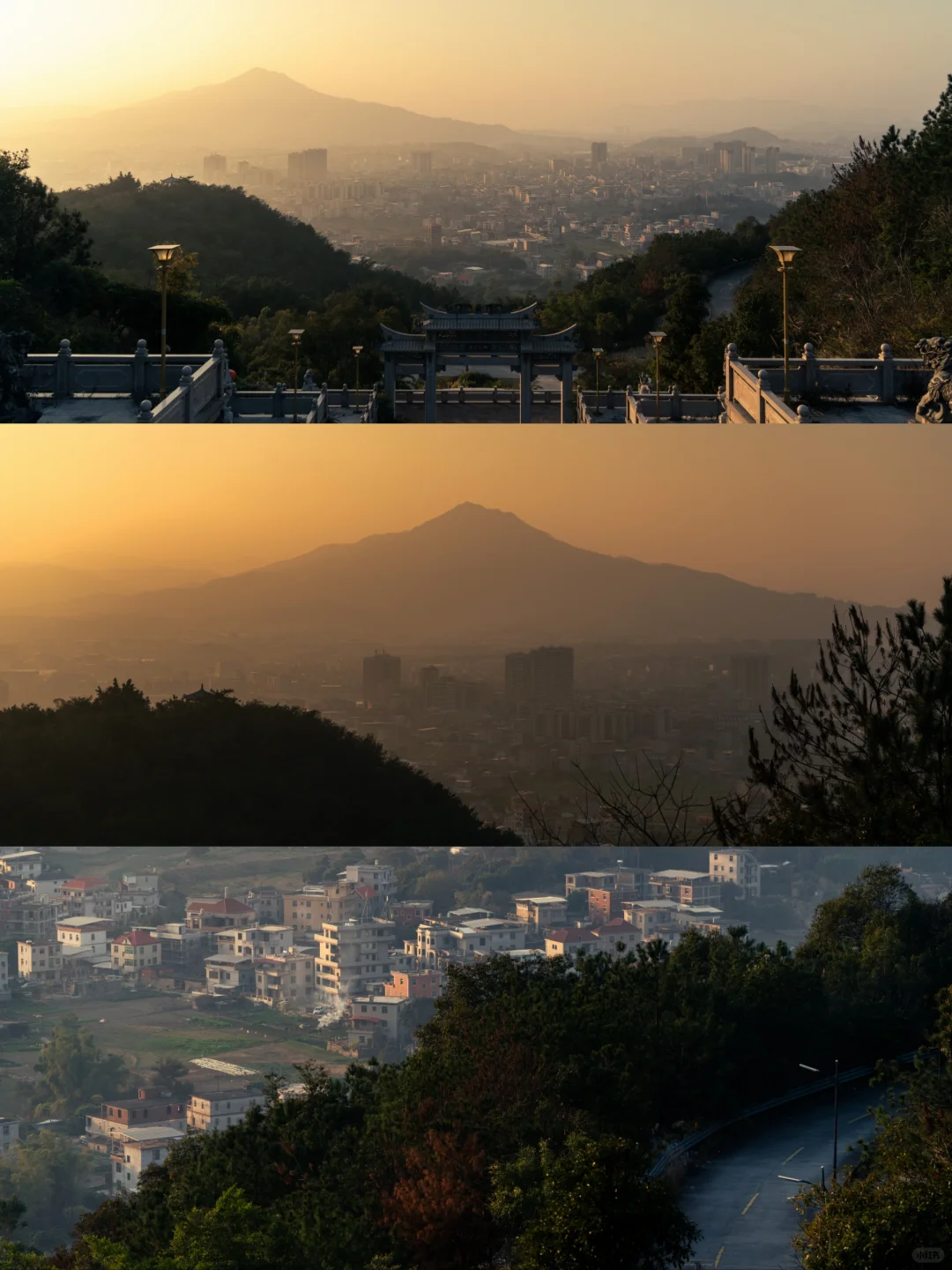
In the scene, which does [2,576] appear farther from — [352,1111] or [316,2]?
[352,1111]

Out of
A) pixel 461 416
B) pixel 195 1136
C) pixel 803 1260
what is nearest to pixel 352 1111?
pixel 195 1136

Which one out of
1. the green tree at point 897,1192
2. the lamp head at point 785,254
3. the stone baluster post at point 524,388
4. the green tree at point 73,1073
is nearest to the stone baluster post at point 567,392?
the stone baluster post at point 524,388

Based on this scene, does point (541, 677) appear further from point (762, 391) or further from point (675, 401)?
point (675, 401)

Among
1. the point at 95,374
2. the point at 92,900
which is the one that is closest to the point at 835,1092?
the point at 92,900

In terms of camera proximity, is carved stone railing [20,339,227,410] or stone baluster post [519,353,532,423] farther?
stone baluster post [519,353,532,423]

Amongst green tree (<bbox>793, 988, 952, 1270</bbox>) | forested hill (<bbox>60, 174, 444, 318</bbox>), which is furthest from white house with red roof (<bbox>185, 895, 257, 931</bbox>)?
forested hill (<bbox>60, 174, 444, 318</bbox>)

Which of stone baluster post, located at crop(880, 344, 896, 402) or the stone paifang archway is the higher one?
the stone paifang archway

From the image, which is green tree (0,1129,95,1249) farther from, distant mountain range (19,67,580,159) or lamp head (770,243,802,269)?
lamp head (770,243,802,269)
